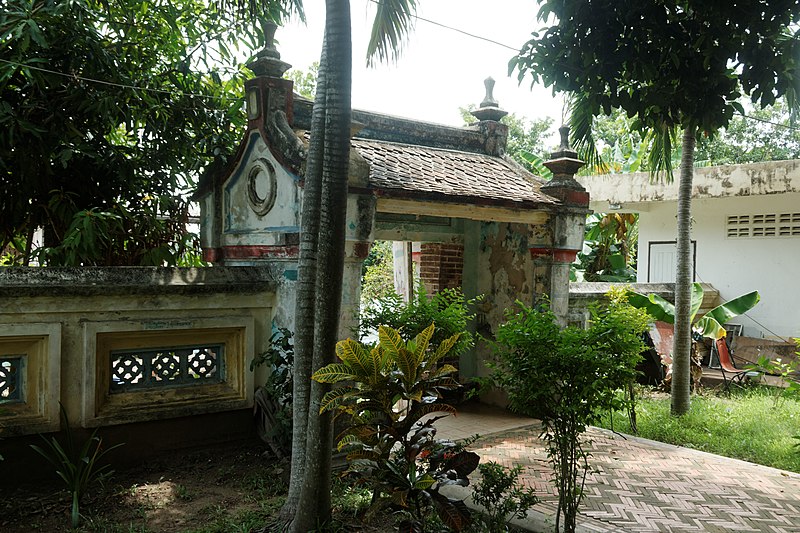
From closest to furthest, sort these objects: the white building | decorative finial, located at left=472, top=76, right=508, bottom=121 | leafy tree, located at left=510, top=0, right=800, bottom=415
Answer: leafy tree, located at left=510, top=0, right=800, bottom=415 → decorative finial, located at left=472, top=76, right=508, bottom=121 → the white building

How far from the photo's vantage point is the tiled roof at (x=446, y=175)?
7430mm

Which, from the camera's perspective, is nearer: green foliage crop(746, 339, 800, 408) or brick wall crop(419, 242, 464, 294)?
green foliage crop(746, 339, 800, 408)

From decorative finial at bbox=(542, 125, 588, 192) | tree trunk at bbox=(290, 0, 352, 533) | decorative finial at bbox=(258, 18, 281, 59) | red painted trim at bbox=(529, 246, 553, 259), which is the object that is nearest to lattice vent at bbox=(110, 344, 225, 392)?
tree trunk at bbox=(290, 0, 352, 533)

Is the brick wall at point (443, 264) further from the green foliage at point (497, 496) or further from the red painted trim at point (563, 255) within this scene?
the green foliage at point (497, 496)

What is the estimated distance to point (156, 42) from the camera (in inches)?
315

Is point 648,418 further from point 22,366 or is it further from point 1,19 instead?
point 1,19

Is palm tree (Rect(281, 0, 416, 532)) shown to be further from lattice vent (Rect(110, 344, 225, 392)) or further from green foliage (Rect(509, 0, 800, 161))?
lattice vent (Rect(110, 344, 225, 392))

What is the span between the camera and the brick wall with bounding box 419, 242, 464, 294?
10.2 meters

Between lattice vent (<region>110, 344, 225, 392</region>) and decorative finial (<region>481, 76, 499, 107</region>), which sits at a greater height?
decorative finial (<region>481, 76, 499, 107</region>)

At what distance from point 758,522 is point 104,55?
7598mm

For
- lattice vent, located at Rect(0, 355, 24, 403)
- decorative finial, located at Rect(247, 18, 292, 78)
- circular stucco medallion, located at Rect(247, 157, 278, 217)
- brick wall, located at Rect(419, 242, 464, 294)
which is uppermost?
decorative finial, located at Rect(247, 18, 292, 78)

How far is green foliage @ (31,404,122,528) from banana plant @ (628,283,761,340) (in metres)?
7.50

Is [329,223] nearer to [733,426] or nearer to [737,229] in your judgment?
[733,426]

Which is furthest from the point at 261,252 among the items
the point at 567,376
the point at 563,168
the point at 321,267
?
the point at 563,168
